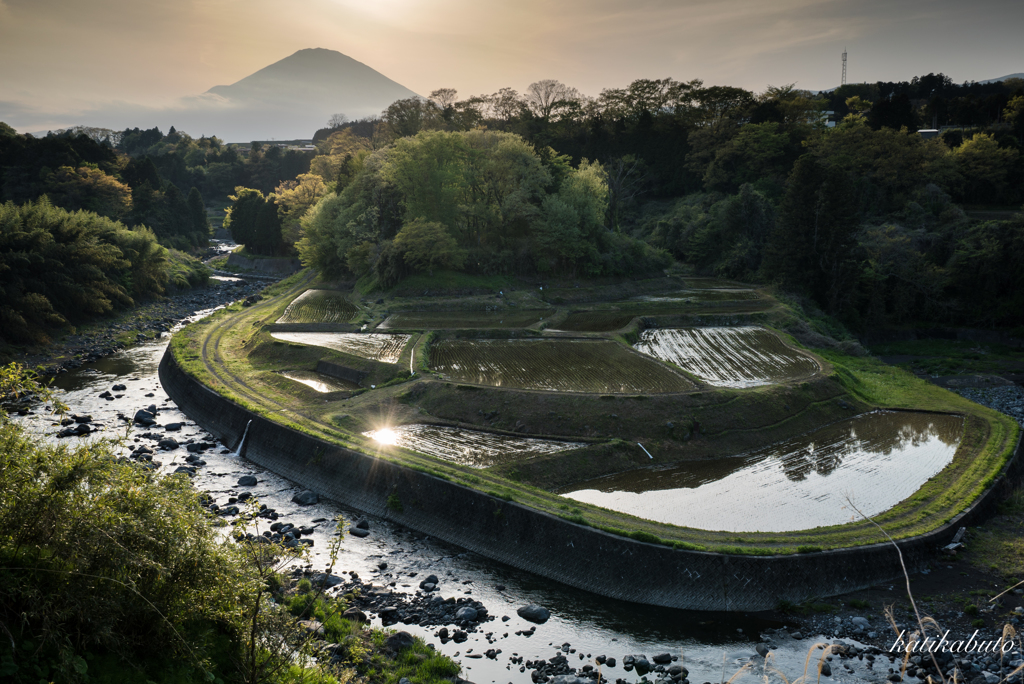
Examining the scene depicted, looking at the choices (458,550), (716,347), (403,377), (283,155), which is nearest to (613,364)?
(716,347)

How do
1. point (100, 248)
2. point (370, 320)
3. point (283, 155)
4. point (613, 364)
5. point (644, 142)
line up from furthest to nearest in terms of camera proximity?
point (283, 155) < point (644, 142) < point (100, 248) < point (370, 320) < point (613, 364)

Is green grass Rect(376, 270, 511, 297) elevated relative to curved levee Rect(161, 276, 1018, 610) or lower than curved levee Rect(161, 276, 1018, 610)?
elevated

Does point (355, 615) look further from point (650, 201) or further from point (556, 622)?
point (650, 201)

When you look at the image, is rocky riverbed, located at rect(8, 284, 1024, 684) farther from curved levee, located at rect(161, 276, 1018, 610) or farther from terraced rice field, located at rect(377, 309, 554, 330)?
terraced rice field, located at rect(377, 309, 554, 330)

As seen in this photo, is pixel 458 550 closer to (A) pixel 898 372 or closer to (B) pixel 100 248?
(A) pixel 898 372

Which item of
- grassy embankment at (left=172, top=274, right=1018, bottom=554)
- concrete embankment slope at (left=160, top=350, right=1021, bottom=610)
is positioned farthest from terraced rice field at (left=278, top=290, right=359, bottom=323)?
concrete embankment slope at (left=160, top=350, right=1021, bottom=610)

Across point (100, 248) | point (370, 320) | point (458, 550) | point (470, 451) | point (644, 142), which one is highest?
point (644, 142)

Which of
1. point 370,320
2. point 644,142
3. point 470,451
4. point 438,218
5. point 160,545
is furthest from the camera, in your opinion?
point 644,142
